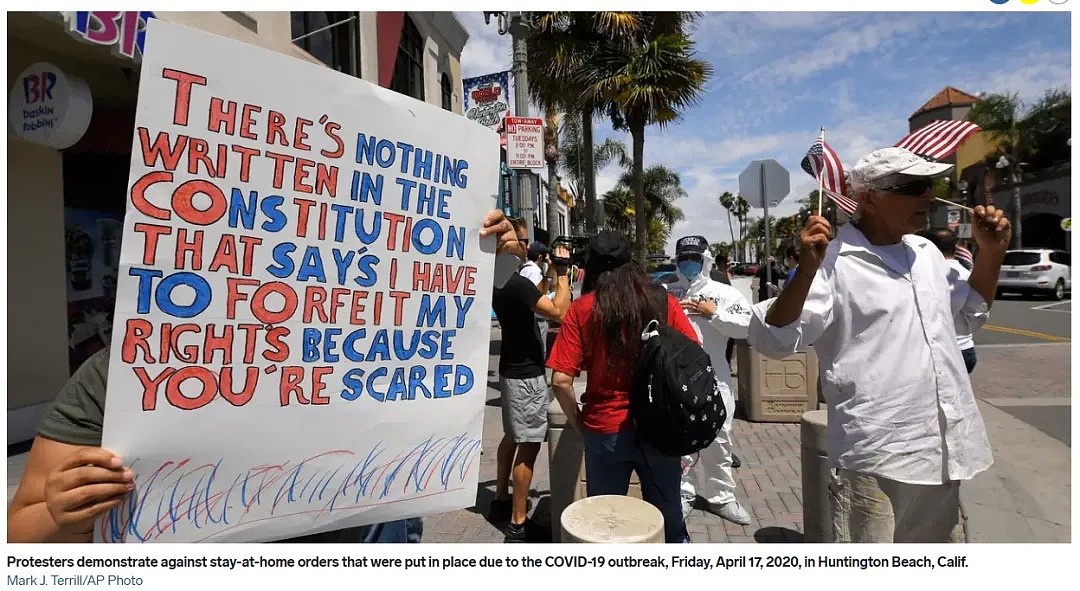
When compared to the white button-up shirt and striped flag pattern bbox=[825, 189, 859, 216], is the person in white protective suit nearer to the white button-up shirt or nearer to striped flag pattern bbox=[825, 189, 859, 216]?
striped flag pattern bbox=[825, 189, 859, 216]

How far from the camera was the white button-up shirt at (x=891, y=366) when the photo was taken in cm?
193

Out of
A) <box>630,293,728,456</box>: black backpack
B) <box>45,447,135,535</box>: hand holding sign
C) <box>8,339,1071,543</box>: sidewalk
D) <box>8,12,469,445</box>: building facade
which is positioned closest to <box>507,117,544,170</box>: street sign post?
<box>8,12,469,445</box>: building facade

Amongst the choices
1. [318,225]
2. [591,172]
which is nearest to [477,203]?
[318,225]

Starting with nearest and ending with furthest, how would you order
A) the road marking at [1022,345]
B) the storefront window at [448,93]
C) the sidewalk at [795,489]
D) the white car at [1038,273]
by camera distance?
1. the sidewalk at [795,489]
2. the road marking at [1022,345]
3. the storefront window at [448,93]
4. the white car at [1038,273]

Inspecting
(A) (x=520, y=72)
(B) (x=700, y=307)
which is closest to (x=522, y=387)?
(B) (x=700, y=307)

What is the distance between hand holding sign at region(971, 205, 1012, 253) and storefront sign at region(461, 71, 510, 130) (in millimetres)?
6832

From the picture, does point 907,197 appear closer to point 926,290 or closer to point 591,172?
point 926,290

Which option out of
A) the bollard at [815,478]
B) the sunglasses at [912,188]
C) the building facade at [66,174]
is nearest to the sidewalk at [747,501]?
the bollard at [815,478]

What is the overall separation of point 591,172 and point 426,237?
49.5 ft

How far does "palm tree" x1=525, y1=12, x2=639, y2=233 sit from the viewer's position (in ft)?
45.5

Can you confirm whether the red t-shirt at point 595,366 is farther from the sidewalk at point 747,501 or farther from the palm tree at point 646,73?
the palm tree at point 646,73

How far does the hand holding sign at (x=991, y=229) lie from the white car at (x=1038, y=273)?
19935 mm
